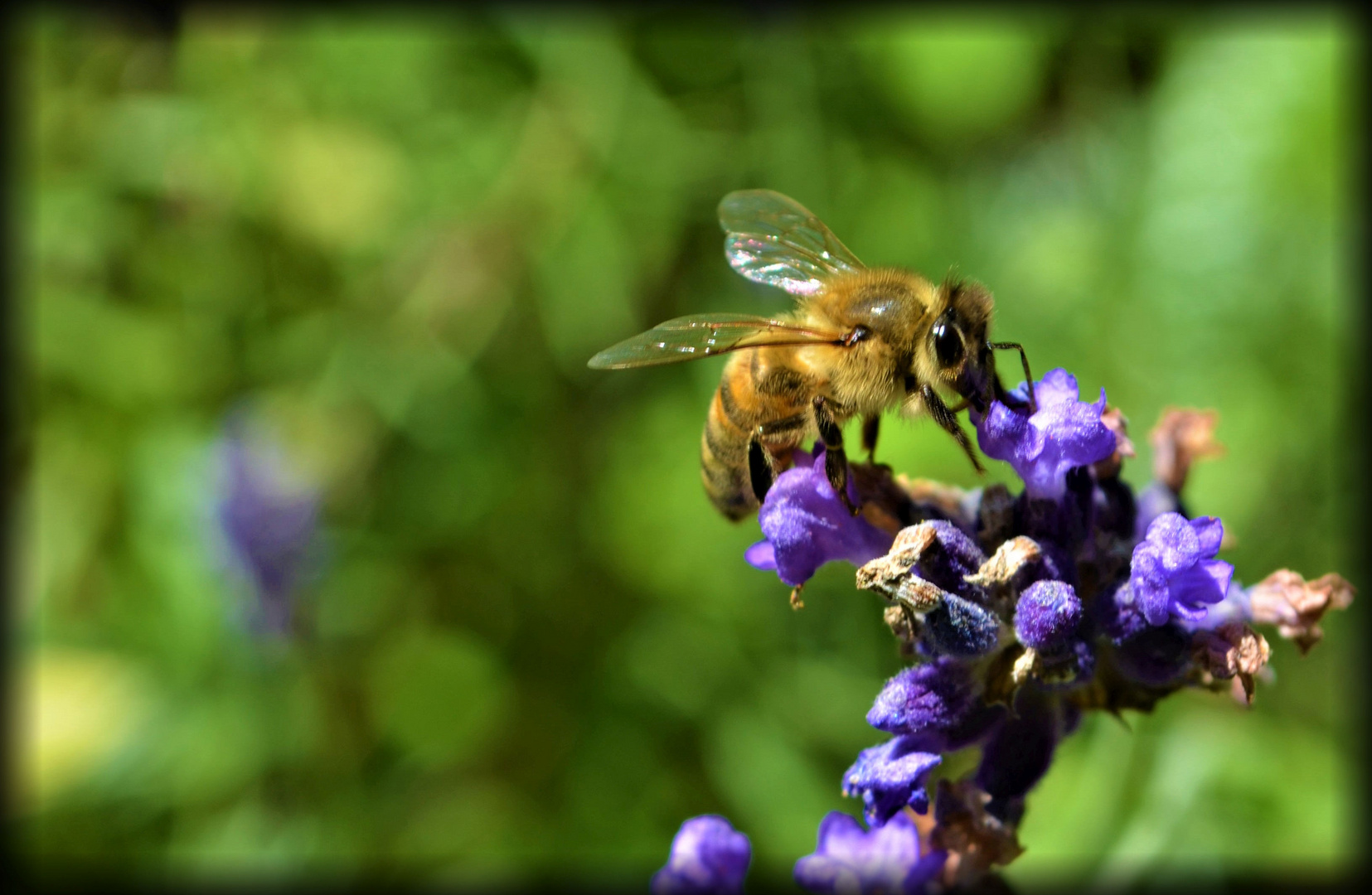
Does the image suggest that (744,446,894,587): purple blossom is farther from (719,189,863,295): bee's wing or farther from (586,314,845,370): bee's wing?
(719,189,863,295): bee's wing

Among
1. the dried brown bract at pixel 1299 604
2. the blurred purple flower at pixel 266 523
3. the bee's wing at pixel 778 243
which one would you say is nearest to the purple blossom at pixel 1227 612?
the dried brown bract at pixel 1299 604

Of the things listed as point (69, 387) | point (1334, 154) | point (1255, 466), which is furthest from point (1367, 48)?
point (69, 387)

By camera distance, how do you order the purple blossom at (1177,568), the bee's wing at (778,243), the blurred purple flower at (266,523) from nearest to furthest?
the purple blossom at (1177,568), the bee's wing at (778,243), the blurred purple flower at (266,523)

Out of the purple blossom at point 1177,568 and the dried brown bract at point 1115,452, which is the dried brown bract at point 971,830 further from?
the dried brown bract at point 1115,452

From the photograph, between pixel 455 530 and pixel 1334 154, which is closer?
pixel 1334 154

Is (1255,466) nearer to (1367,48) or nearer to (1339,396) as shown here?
(1339,396)

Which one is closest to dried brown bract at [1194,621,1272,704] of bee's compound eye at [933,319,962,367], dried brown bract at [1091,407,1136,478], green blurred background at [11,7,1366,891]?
dried brown bract at [1091,407,1136,478]

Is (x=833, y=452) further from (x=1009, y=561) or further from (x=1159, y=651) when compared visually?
(x=1159, y=651)

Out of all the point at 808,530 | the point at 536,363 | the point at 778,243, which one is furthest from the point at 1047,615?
the point at 536,363
